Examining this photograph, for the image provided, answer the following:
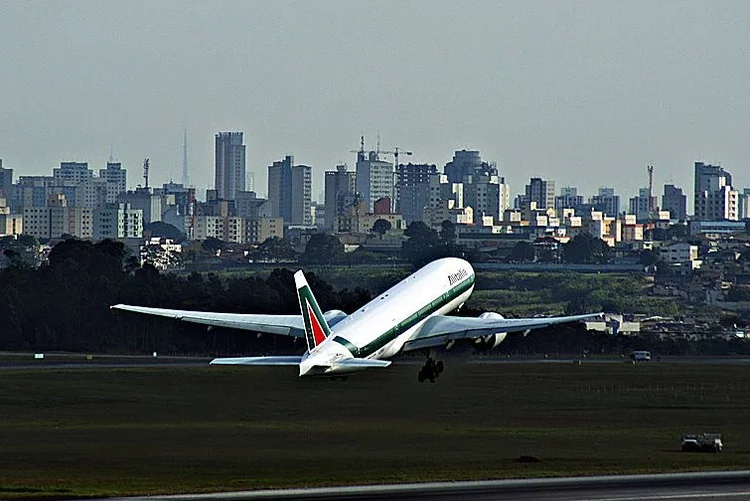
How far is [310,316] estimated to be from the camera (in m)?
110

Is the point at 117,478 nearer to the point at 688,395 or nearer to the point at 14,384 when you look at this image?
the point at 14,384

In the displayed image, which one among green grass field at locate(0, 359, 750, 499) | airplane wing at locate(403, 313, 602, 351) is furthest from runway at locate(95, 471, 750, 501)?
airplane wing at locate(403, 313, 602, 351)

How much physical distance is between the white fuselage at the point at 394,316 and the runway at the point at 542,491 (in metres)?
26.3

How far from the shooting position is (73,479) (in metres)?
88.9

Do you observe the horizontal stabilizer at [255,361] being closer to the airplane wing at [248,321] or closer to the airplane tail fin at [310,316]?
the airplane tail fin at [310,316]

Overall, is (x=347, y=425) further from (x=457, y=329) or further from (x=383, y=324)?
(x=383, y=324)

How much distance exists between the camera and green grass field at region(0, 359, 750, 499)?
3654 inches

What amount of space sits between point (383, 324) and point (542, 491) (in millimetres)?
38457

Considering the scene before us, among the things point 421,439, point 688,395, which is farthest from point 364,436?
point 688,395

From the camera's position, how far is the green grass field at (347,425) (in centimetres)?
9281

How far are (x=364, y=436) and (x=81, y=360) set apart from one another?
256 feet

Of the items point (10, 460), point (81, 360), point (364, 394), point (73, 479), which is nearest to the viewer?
point (73, 479)

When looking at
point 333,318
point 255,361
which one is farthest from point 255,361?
point 333,318

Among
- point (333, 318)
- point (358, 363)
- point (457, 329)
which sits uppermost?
point (333, 318)
